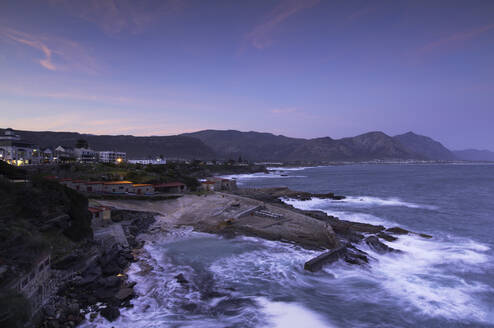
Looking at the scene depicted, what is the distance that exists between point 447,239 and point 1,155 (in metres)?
86.7

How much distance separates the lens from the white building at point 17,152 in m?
58.1

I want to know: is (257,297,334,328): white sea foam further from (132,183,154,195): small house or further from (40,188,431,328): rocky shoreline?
(132,183,154,195): small house

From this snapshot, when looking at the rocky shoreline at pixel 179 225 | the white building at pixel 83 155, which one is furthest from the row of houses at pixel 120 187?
the white building at pixel 83 155

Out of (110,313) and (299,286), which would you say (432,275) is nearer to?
(299,286)

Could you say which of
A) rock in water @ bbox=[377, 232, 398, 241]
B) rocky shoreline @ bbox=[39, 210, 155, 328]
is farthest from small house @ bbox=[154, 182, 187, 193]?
rock in water @ bbox=[377, 232, 398, 241]

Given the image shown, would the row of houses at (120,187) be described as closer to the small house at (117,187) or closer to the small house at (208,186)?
the small house at (117,187)

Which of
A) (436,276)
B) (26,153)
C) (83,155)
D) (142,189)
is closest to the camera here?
(436,276)

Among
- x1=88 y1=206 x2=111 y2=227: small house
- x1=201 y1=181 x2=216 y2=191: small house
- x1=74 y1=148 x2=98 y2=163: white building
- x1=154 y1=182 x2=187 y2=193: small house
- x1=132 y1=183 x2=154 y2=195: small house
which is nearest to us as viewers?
x1=88 y1=206 x2=111 y2=227: small house

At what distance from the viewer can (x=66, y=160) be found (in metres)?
76.4

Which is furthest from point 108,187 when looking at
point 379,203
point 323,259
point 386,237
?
point 379,203

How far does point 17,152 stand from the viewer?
200 ft

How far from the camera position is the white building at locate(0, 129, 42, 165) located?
5806 cm

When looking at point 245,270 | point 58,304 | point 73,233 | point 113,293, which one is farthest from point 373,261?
point 73,233

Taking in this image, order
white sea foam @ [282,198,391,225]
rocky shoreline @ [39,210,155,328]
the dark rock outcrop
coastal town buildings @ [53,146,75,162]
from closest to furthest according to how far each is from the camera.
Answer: rocky shoreline @ [39,210,155,328]
the dark rock outcrop
white sea foam @ [282,198,391,225]
coastal town buildings @ [53,146,75,162]
